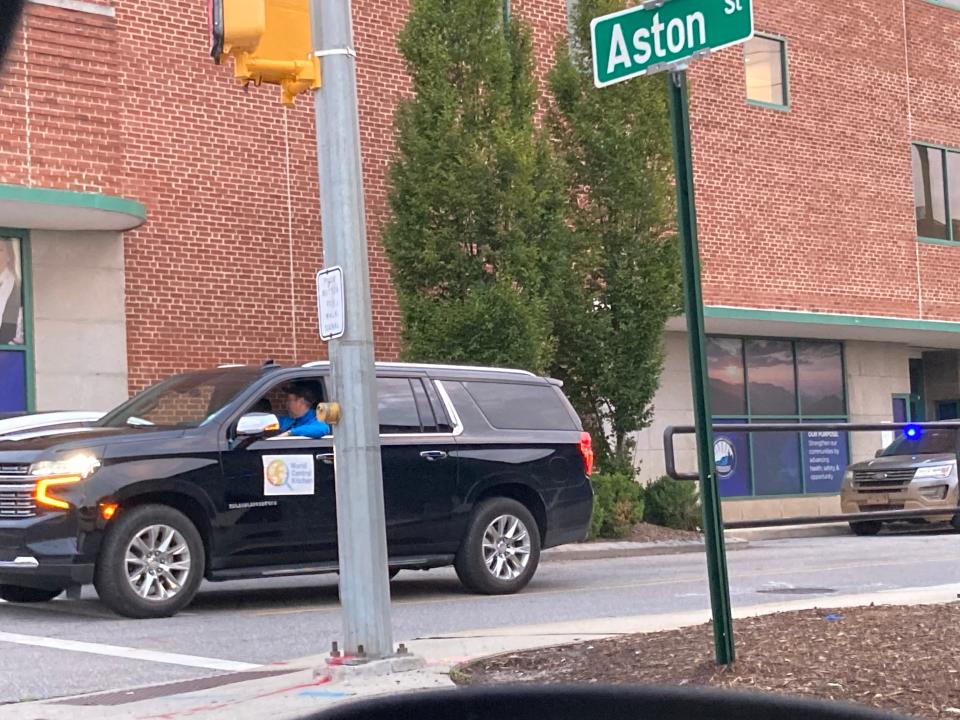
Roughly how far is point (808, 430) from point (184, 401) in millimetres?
5595

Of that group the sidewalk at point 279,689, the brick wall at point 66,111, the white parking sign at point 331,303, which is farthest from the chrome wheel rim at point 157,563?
the brick wall at point 66,111

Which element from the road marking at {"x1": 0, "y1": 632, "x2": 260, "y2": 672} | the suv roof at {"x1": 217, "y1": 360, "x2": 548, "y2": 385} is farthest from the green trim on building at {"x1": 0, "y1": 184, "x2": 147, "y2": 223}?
the road marking at {"x1": 0, "y1": 632, "x2": 260, "y2": 672}

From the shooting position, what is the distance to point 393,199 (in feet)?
64.8

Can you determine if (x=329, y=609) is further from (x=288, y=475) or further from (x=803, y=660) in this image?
(x=803, y=660)

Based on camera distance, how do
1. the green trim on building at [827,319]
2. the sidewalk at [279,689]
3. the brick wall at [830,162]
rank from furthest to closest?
the brick wall at [830,162], the green trim on building at [827,319], the sidewalk at [279,689]

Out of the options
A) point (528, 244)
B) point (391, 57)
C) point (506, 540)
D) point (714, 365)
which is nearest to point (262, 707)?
point (506, 540)

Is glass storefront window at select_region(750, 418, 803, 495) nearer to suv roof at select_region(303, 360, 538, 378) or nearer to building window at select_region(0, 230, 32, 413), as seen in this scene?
suv roof at select_region(303, 360, 538, 378)

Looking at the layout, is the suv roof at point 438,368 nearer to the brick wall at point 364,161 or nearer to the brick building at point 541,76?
the brick building at point 541,76

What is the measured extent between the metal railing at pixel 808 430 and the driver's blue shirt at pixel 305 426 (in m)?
2.89

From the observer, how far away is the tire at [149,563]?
10.7 m

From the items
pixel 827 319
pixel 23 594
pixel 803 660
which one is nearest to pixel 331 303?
pixel 803 660

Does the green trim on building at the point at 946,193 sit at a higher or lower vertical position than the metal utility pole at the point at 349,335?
higher

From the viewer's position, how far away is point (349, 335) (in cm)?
770

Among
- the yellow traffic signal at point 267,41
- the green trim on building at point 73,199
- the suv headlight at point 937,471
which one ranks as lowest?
the suv headlight at point 937,471
